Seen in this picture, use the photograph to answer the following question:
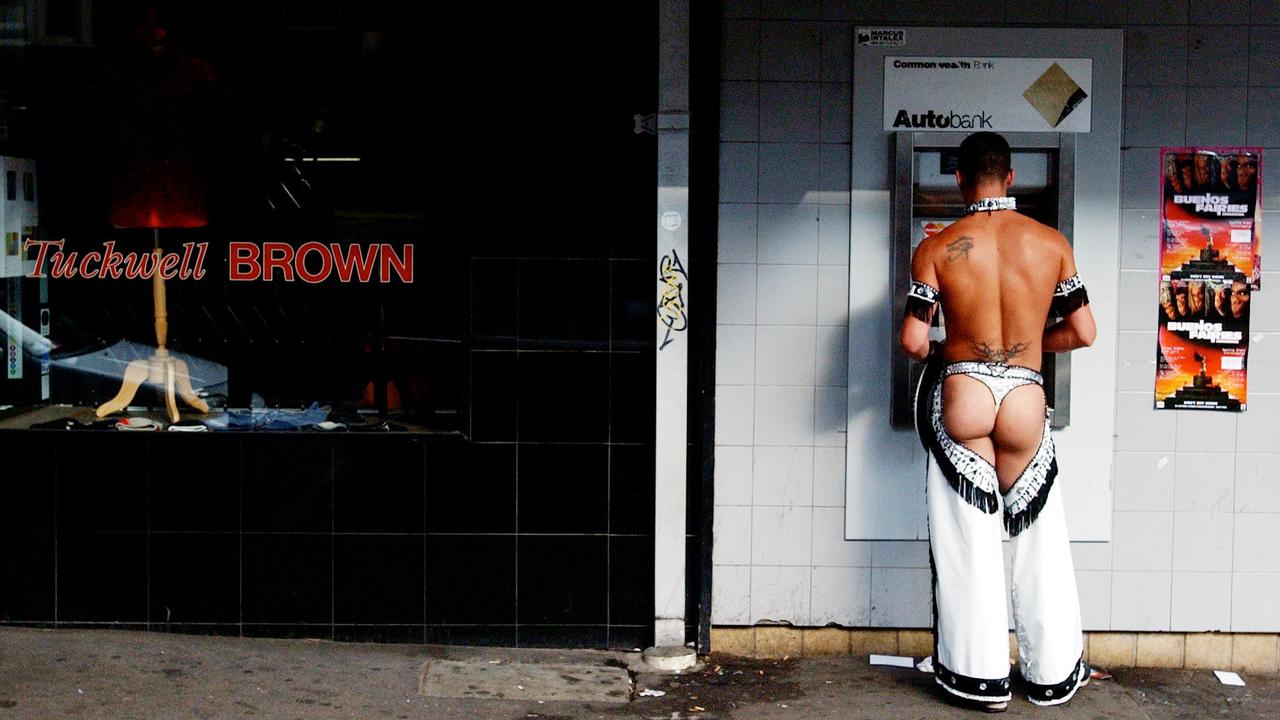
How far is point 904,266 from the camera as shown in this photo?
589cm

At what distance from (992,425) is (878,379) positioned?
0.81 metres

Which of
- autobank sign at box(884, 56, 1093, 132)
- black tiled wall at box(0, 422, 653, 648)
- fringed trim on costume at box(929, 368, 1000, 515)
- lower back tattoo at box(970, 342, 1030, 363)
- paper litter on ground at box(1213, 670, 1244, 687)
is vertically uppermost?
autobank sign at box(884, 56, 1093, 132)

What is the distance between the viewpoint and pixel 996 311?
5.24m

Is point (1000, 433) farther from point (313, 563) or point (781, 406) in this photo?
point (313, 563)

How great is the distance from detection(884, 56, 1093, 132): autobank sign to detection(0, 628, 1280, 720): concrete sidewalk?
2204mm

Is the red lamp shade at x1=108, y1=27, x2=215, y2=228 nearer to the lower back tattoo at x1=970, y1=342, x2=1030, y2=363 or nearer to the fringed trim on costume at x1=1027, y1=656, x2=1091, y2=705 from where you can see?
the lower back tattoo at x1=970, y1=342, x2=1030, y2=363

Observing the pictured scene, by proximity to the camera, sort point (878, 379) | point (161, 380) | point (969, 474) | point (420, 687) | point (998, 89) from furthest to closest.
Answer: point (161, 380) < point (878, 379) < point (998, 89) < point (420, 687) < point (969, 474)

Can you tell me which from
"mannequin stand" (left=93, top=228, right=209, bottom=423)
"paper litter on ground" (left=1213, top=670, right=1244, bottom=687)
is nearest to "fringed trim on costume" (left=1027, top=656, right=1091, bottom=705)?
"paper litter on ground" (left=1213, top=670, right=1244, bottom=687)

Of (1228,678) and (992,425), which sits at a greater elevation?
(992,425)

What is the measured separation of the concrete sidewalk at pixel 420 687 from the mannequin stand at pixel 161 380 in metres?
A: 0.92

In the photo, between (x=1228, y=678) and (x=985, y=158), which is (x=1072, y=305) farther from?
(x=1228, y=678)

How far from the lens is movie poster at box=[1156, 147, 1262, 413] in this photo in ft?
19.5

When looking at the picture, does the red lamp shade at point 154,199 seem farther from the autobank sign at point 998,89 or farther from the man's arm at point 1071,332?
the man's arm at point 1071,332

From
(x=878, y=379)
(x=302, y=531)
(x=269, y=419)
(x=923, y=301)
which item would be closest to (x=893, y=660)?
Answer: (x=878, y=379)
